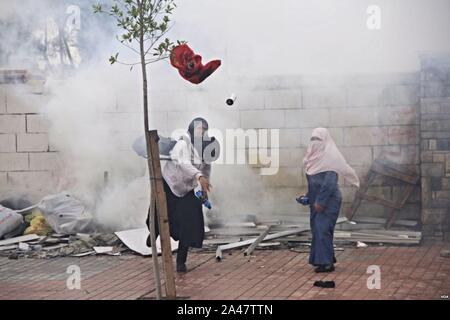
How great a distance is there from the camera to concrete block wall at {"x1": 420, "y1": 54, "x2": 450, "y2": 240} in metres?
9.29

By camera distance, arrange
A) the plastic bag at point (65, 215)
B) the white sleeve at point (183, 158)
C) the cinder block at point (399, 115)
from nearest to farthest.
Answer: the white sleeve at point (183, 158), the plastic bag at point (65, 215), the cinder block at point (399, 115)

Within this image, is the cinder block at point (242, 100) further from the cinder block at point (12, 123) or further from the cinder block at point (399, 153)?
the cinder block at point (12, 123)

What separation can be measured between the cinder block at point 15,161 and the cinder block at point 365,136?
→ 179 inches

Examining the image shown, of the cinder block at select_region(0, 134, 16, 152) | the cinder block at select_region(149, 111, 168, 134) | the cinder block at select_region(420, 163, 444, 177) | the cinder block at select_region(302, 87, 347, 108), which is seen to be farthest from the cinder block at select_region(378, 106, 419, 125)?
the cinder block at select_region(0, 134, 16, 152)

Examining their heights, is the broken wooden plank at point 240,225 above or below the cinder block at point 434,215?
below

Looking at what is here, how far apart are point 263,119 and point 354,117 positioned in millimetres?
1241

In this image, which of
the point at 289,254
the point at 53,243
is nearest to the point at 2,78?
the point at 53,243

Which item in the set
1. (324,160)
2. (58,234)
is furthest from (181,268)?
(58,234)

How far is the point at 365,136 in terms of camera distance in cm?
991

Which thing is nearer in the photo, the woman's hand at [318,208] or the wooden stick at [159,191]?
the wooden stick at [159,191]

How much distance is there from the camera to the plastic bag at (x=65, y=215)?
9578 millimetres

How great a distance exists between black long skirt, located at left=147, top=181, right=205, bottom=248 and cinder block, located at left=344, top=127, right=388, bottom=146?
9.70 feet

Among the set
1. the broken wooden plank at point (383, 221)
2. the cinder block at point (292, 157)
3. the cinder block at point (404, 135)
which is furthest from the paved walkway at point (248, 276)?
the cinder block at point (292, 157)

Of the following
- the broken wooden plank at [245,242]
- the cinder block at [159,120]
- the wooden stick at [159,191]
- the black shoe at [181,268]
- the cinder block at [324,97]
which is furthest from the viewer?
the cinder block at [159,120]
